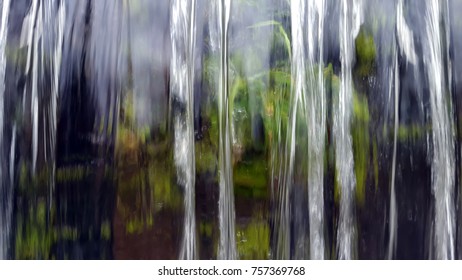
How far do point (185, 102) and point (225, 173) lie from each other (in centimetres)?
19

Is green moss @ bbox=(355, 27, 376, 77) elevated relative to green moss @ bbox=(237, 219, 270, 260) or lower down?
elevated

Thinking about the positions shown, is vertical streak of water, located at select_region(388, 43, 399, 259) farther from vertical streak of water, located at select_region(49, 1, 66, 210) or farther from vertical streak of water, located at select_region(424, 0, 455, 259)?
vertical streak of water, located at select_region(49, 1, 66, 210)

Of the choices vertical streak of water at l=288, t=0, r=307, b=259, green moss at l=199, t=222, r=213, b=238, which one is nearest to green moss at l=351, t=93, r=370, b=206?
vertical streak of water at l=288, t=0, r=307, b=259

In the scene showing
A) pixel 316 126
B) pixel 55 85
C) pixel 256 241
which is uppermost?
pixel 55 85

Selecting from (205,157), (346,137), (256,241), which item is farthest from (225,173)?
(346,137)

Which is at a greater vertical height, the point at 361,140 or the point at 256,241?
the point at 361,140

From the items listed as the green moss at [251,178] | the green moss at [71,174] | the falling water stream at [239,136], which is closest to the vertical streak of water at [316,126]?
the falling water stream at [239,136]

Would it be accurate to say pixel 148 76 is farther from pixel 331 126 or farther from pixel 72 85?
pixel 331 126

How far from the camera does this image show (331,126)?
1200mm

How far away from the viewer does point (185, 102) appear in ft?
3.94

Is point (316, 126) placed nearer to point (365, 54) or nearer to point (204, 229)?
point (365, 54)

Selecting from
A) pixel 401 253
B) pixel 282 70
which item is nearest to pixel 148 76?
pixel 282 70

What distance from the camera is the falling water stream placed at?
1.19 m
